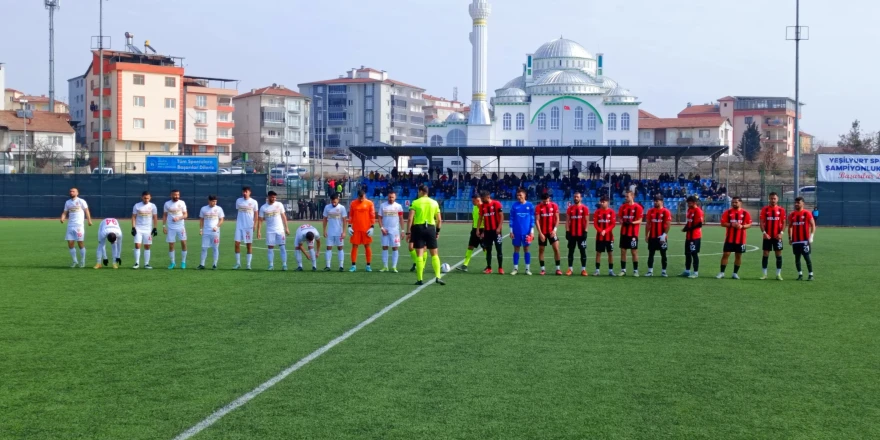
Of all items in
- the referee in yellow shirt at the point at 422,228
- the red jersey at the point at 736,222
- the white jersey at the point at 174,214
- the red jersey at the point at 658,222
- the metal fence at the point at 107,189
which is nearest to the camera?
the referee in yellow shirt at the point at 422,228

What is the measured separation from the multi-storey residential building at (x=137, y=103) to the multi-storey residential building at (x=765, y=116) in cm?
7128

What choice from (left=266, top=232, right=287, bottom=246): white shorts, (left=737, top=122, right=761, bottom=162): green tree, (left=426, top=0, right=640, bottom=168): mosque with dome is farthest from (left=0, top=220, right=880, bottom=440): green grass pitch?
(left=737, top=122, right=761, bottom=162): green tree

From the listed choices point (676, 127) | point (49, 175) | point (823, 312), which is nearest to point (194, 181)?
point (49, 175)

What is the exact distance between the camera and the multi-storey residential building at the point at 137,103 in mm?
75000

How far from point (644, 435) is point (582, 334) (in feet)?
14.1

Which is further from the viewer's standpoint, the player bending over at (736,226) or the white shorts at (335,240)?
the white shorts at (335,240)

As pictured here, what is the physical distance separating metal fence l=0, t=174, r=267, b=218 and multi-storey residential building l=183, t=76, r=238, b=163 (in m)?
35.6

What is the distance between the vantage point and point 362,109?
421 feet

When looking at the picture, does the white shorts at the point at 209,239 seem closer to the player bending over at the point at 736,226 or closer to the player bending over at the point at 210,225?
the player bending over at the point at 210,225

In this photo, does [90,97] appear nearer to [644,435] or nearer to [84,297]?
[84,297]

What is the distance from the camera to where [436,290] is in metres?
15.0

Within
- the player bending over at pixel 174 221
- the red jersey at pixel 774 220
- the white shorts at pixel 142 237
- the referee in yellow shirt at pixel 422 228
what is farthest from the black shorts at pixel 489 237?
the white shorts at pixel 142 237

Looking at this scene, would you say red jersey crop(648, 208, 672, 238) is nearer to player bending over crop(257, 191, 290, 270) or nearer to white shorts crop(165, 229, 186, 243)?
player bending over crop(257, 191, 290, 270)

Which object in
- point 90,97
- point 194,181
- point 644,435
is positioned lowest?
point 644,435
